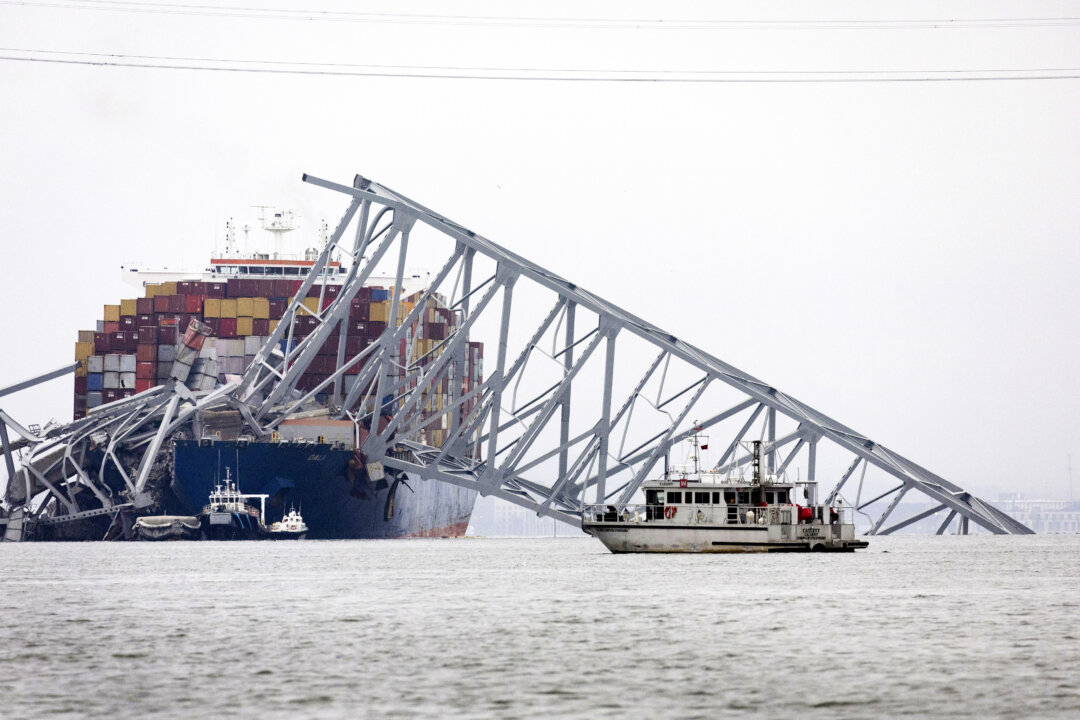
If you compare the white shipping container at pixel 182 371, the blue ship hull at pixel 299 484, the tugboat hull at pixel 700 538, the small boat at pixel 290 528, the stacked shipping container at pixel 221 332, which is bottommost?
the tugboat hull at pixel 700 538

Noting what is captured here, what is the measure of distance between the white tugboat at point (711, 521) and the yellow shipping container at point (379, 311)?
5252 cm

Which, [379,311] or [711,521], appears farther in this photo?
[379,311]

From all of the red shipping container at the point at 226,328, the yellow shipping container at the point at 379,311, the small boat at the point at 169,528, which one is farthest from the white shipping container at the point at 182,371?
the red shipping container at the point at 226,328

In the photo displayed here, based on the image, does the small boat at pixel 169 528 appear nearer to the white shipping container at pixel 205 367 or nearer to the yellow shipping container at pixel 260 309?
the white shipping container at pixel 205 367

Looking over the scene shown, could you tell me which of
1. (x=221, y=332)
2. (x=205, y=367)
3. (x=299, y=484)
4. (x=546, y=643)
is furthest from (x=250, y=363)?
(x=546, y=643)

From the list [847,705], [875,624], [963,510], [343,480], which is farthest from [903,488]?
[847,705]

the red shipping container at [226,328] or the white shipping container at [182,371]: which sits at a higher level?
the red shipping container at [226,328]

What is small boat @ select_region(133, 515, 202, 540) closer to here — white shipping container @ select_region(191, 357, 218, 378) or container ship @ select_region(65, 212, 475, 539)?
container ship @ select_region(65, 212, 475, 539)

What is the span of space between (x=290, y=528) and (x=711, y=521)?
36.5 m

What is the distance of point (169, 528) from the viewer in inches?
3615

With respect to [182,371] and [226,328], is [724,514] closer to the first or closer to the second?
[182,371]

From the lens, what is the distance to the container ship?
302 feet

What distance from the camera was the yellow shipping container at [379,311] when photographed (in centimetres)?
11525

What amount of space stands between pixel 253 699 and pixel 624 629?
11424 mm
